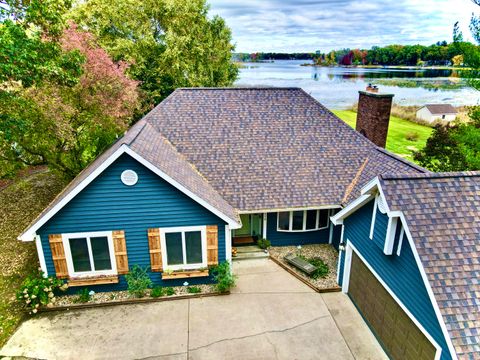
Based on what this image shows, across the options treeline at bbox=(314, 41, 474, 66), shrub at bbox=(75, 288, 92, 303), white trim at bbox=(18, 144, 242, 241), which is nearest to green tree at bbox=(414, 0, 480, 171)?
white trim at bbox=(18, 144, 242, 241)

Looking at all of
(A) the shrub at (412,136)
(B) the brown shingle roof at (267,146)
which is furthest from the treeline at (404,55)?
(B) the brown shingle roof at (267,146)

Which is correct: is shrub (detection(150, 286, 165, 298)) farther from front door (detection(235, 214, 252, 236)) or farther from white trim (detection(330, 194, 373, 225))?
white trim (detection(330, 194, 373, 225))

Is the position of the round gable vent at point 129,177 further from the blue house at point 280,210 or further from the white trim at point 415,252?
the white trim at point 415,252

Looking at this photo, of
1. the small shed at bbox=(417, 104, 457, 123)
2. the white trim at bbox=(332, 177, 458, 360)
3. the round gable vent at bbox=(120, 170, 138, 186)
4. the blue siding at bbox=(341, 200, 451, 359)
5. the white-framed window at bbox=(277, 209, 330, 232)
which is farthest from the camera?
the small shed at bbox=(417, 104, 457, 123)

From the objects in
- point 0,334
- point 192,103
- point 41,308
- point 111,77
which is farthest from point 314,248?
point 111,77

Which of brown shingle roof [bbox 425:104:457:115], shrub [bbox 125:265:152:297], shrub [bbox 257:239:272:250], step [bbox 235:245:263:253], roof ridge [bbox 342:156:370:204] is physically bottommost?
step [bbox 235:245:263:253]

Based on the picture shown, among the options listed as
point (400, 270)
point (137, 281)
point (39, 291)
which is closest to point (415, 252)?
point (400, 270)

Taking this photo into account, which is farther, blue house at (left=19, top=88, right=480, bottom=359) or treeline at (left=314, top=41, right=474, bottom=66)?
treeline at (left=314, top=41, right=474, bottom=66)
